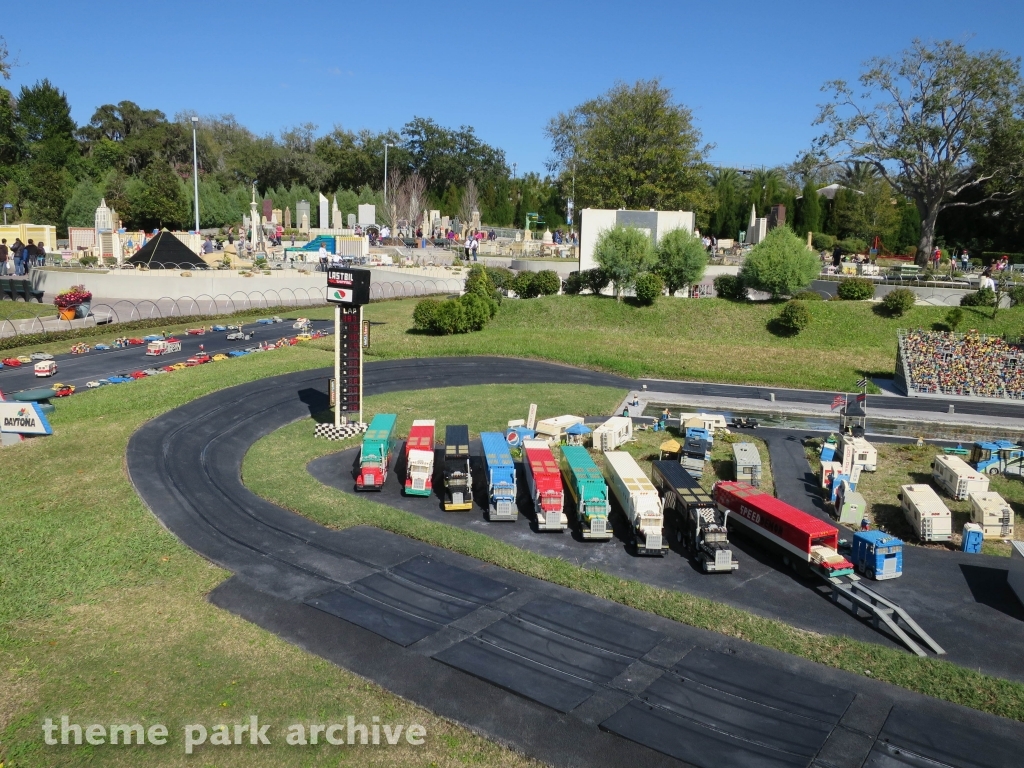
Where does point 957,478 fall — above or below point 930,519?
above

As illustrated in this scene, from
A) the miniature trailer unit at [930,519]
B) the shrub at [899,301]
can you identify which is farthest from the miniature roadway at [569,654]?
the shrub at [899,301]

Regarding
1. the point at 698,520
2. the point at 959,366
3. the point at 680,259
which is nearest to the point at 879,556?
the point at 698,520

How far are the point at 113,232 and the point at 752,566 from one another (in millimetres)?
63757

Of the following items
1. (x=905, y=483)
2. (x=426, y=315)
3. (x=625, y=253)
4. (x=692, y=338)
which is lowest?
(x=905, y=483)

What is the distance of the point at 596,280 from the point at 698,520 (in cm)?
3453

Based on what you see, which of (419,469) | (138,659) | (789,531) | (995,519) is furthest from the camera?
(419,469)

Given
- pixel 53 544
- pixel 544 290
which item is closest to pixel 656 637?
pixel 53 544

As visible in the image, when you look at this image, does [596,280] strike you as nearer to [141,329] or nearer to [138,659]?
[141,329]

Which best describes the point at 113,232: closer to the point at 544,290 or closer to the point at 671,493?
the point at 544,290

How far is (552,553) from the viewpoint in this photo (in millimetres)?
18250

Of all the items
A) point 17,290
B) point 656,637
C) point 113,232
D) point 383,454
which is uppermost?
point 113,232

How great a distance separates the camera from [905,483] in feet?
79.0

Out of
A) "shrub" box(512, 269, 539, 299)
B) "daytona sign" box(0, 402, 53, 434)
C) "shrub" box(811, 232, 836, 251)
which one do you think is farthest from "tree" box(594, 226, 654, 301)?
"daytona sign" box(0, 402, 53, 434)

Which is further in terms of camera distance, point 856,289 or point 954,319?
point 856,289
